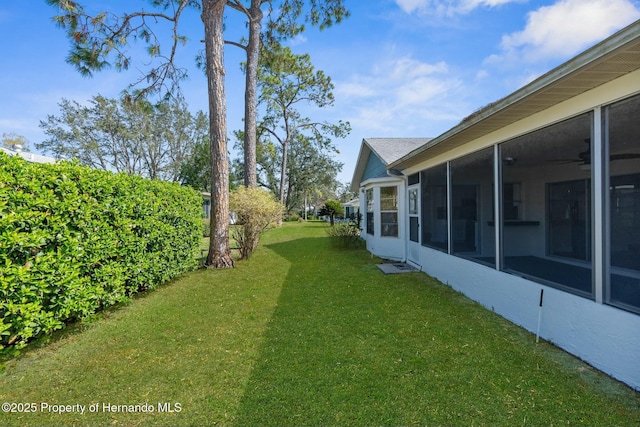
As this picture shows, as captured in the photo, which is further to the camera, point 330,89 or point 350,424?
point 330,89

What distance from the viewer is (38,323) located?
3244mm

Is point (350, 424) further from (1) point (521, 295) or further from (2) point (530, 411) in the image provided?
(1) point (521, 295)

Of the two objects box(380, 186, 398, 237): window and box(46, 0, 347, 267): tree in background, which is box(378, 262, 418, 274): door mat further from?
box(46, 0, 347, 267): tree in background

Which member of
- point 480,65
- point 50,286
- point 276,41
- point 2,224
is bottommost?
point 50,286

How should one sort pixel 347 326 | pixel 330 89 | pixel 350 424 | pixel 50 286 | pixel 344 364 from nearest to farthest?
pixel 350 424 → pixel 344 364 → pixel 50 286 → pixel 347 326 → pixel 330 89

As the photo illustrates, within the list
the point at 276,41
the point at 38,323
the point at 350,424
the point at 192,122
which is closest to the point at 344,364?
the point at 350,424

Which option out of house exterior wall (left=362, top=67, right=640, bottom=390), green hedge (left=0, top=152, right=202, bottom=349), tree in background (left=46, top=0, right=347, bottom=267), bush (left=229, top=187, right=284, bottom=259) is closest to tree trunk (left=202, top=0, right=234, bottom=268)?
tree in background (left=46, top=0, right=347, bottom=267)

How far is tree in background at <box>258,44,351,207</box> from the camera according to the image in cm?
2628

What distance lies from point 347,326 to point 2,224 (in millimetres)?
3868

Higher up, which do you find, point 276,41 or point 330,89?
point 330,89

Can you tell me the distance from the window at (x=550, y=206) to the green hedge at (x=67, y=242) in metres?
5.60

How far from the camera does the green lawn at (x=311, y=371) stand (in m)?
2.41

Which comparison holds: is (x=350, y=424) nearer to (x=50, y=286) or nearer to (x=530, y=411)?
(x=530, y=411)

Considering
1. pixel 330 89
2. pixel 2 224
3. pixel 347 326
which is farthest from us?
pixel 330 89
